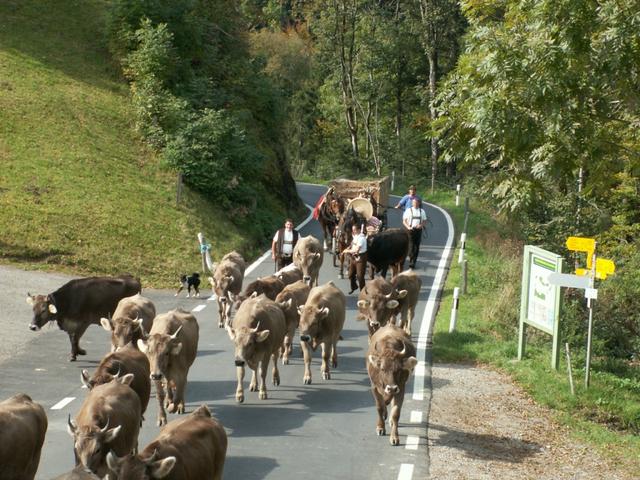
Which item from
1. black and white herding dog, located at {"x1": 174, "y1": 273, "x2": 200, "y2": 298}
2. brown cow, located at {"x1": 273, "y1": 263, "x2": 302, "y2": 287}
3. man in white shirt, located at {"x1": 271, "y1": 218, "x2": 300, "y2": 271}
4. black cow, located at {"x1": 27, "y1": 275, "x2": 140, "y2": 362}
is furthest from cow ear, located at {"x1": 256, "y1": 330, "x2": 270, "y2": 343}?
black and white herding dog, located at {"x1": 174, "y1": 273, "x2": 200, "y2": 298}

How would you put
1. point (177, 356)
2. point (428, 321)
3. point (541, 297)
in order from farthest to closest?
point (428, 321) < point (541, 297) < point (177, 356)

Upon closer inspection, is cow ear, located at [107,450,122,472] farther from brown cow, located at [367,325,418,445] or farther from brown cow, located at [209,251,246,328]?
brown cow, located at [209,251,246,328]

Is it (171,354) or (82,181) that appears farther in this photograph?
(82,181)

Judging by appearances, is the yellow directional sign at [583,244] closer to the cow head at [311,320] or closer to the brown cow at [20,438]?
the cow head at [311,320]

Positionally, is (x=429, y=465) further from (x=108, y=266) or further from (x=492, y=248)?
(x=492, y=248)

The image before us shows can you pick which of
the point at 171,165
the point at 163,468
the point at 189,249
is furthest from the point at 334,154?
the point at 163,468

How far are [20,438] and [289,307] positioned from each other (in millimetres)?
8849

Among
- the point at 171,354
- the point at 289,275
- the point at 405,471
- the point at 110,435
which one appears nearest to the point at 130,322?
the point at 171,354

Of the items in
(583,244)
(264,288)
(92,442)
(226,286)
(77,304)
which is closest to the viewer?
(92,442)

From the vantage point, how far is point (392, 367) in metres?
15.5

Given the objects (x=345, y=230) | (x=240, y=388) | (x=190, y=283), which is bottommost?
(x=240, y=388)

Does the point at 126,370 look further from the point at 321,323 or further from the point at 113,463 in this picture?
the point at 321,323

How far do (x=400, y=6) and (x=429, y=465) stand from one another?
188 feet

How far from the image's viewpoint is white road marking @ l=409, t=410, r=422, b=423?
16828 mm
